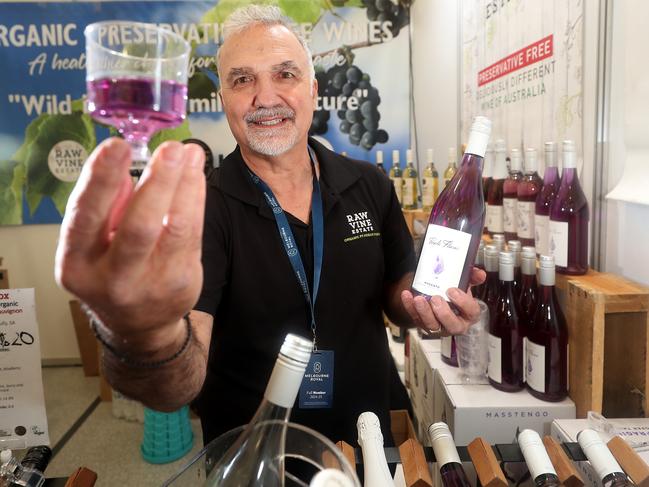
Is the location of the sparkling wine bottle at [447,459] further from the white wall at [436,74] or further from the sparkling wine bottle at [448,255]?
the white wall at [436,74]

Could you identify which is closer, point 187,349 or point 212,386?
point 187,349

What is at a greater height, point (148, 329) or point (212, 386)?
point (148, 329)

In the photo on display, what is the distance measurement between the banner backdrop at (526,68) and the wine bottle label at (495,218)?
213mm

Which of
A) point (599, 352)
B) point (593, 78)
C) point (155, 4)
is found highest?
point (155, 4)

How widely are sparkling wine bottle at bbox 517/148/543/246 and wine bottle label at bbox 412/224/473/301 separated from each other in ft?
1.90

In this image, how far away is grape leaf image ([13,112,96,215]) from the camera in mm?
3748

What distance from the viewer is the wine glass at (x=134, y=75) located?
0.53m

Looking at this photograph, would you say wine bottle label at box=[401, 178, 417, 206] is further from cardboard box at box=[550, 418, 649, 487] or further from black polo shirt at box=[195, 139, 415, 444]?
cardboard box at box=[550, 418, 649, 487]

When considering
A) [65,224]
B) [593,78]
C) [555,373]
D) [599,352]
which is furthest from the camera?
[593,78]

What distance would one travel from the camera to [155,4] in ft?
12.2

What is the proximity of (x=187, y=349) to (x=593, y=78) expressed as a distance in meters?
1.31

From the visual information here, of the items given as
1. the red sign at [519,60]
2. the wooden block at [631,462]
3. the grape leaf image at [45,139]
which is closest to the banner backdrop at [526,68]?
the red sign at [519,60]

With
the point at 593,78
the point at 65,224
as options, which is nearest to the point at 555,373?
the point at 593,78

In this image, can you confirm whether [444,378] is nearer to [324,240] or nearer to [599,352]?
[599,352]
